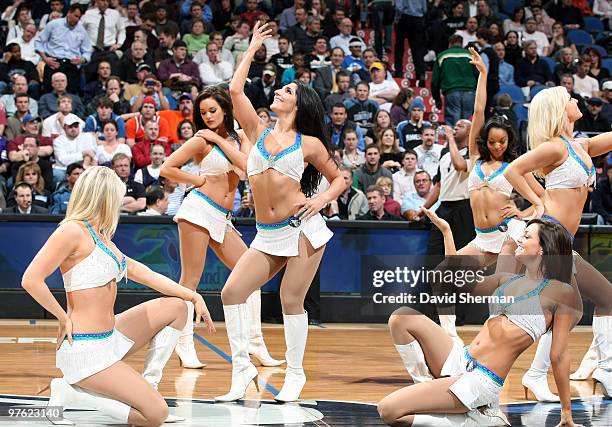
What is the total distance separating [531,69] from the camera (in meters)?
15.9

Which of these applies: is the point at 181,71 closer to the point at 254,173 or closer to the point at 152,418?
the point at 254,173

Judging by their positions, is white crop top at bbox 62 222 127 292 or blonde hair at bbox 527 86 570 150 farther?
blonde hair at bbox 527 86 570 150

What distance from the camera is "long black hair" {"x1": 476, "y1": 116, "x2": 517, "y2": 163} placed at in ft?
26.7

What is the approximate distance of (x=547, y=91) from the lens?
269 inches

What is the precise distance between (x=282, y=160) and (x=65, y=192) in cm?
522

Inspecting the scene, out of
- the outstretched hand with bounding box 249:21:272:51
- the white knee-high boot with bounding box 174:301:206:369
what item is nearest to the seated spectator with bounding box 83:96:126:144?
the white knee-high boot with bounding box 174:301:206:369

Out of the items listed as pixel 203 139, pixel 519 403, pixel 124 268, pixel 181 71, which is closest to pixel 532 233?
pixel 519 403

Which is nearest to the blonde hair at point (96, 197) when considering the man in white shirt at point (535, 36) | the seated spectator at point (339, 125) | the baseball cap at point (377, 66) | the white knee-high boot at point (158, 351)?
the white knee-high boot at point (158, 351)

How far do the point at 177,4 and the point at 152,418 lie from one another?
456 inches

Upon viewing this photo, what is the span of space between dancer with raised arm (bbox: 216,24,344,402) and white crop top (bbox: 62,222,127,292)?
129 cm

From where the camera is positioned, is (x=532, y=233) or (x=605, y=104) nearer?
(x=532, y=233)

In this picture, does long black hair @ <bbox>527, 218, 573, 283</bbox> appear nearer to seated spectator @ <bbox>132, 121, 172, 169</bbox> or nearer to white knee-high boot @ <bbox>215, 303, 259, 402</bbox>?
white knee-high boot @ <bbox>215, 303, 259, 402</bbox>

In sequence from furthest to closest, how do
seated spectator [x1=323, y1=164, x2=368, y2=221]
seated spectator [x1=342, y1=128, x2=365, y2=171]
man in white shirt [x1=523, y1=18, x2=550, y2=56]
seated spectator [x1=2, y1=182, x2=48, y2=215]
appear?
1. man in white shirt [x1=523, y1=18, x2=550, y2=56]
2. seated spectator [x1=342, y1=128, x2=365, y2=171]
3. seated spectator [x1=323, y1=164, x2=368, y2=221]
4. seated spectator [x1=2, y1=182, x2=48, y2=215]

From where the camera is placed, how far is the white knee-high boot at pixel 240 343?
257 inches
